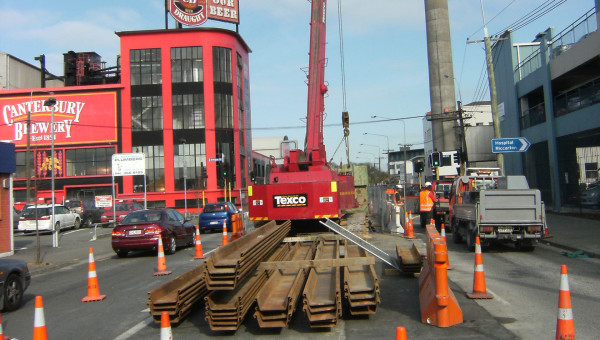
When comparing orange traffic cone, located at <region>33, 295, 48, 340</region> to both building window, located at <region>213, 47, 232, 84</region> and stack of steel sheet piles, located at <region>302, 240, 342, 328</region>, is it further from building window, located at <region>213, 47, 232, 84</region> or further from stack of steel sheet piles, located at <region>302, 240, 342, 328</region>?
building window, located at <region>213, 47, 232, 84</region>

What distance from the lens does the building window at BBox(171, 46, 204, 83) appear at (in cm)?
5191

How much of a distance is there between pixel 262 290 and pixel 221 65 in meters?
47.7

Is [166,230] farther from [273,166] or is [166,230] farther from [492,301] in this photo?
[492,301]

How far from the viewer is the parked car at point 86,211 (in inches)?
1342

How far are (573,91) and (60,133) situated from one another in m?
45.1

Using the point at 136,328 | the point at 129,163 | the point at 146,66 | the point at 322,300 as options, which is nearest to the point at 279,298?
the point at 322,300

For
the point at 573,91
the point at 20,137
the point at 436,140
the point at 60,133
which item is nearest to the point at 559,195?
the point at 573,91

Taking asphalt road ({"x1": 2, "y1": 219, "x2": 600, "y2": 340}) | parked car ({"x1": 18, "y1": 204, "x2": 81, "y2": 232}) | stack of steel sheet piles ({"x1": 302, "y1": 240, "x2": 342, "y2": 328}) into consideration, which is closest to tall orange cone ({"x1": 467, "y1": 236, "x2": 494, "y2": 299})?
asphalt road ({"x1": 2, "y1": 219, "x2": 600, "y2": 340})

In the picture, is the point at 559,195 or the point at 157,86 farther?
the point at 157,86

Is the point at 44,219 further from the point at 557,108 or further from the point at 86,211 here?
the point at 557,108

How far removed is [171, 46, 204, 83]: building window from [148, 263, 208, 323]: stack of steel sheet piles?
45920 millimetres

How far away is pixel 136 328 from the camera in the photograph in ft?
24.0

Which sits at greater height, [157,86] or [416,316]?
[157,86]

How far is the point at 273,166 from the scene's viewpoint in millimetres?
14531
